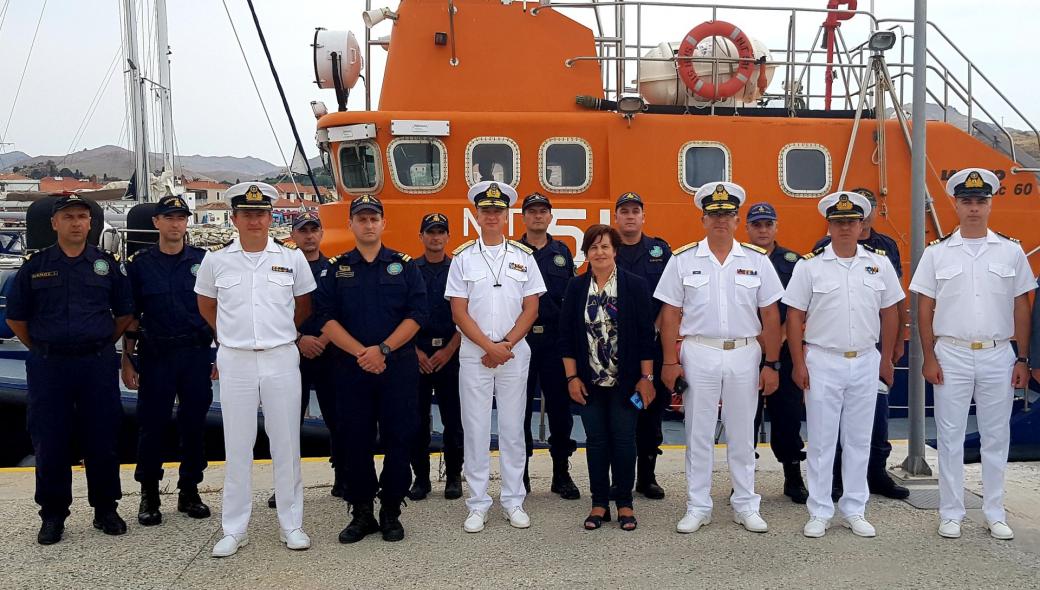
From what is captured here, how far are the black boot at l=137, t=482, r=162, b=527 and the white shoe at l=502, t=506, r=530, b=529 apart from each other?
183 cm

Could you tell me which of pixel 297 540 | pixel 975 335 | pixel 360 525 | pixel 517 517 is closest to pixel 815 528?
pixel 975 335

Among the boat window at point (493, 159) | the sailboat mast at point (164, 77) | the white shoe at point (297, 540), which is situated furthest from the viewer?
the sailboat mast at point (164, 77)

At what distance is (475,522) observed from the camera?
399cm

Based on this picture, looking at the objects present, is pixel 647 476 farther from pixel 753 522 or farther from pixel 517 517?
pixel 517 517

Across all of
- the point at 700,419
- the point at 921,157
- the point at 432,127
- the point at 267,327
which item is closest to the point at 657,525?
the point at 700,419

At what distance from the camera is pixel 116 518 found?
4035 mm

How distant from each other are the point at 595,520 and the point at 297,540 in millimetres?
1456

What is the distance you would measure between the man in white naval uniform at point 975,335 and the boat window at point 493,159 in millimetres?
3451

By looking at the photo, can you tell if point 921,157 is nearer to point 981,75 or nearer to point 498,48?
point 981,75

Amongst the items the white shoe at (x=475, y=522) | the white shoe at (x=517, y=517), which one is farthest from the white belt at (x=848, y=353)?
the white shoe at (x=475, y=522)

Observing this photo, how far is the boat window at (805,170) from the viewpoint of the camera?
670 cm

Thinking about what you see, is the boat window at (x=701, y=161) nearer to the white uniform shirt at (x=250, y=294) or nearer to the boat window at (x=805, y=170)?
the boat window at (x=805, y=170)

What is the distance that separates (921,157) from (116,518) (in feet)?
15.8

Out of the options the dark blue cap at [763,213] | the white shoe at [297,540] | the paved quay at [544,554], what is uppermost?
the dark blue cap at [763,213]
